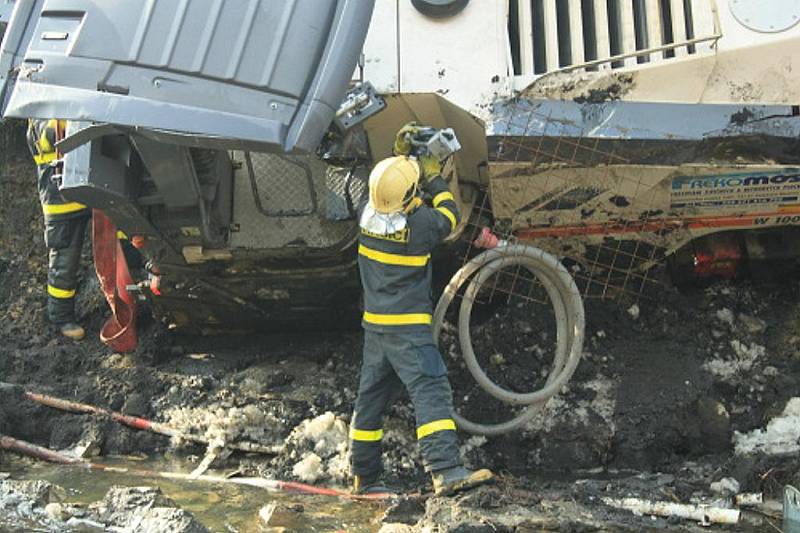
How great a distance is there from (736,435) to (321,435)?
6.26 ft

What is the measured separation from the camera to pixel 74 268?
6.23 meters

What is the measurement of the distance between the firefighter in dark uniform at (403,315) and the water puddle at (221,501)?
25cm

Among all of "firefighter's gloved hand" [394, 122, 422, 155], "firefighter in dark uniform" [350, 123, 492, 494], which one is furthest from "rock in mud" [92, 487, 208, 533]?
"firefighter's gloved hand" [394, 122, 422, 155]

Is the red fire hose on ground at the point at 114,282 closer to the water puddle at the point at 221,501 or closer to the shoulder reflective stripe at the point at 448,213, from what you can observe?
the water puddle at the point at 221,501

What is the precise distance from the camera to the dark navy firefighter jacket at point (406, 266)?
4.59 meters

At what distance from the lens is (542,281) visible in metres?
5.17

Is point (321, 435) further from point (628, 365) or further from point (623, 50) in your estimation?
point (623, 50)

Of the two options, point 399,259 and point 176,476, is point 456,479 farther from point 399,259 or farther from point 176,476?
point 176,476

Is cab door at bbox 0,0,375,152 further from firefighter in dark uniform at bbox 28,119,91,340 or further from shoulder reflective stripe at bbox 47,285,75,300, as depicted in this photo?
shoulder reflective stripe at bbox 47,285,75,300

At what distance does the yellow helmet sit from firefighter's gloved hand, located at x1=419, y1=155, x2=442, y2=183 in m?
0.07

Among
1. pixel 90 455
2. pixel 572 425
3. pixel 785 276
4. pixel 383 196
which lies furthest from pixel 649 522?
pixel 90 455

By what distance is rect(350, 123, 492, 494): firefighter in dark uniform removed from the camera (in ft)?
14.8

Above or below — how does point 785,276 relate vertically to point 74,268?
above

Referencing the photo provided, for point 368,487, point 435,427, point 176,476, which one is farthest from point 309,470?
point 435,427
